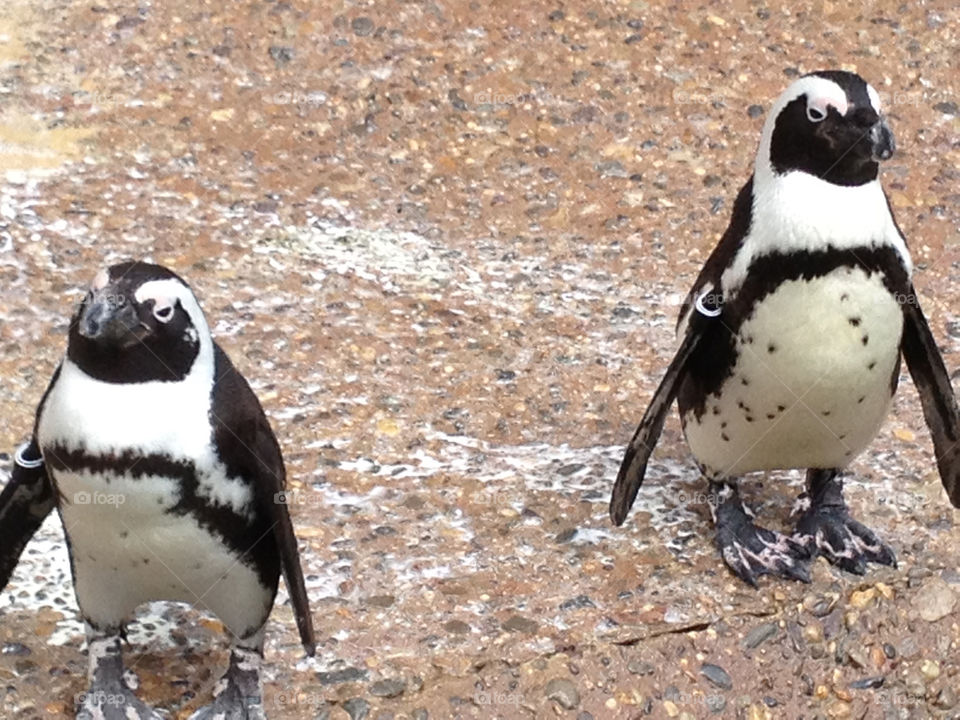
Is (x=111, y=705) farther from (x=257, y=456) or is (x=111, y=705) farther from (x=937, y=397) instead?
(x=937, y=397)

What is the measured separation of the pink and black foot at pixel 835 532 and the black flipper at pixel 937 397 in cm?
21

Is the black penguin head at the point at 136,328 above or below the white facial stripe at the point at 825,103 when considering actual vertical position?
below

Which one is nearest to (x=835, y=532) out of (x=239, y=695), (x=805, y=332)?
(x=805, y=332)

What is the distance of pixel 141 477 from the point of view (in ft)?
8.75

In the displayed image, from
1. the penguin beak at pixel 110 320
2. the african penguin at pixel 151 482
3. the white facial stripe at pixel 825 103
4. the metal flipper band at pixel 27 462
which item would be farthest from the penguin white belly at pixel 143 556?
the white facial stripe at pixel 825 103

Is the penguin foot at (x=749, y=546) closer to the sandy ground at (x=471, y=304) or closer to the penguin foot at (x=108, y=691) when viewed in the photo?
the sandy ground at (x=471, y=304)

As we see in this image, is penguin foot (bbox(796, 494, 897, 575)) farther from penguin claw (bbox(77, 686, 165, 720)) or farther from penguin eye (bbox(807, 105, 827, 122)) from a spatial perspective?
penguin claw (bbox(77, 686, 165, 720))

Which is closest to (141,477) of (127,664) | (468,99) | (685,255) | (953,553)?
(127,664)

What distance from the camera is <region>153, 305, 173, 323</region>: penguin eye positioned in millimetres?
2619

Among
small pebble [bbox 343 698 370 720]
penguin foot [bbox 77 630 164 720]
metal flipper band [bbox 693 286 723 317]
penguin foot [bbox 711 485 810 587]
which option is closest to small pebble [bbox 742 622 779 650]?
penguin foot [bbox 711 485 810 587]

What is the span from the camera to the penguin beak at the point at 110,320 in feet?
8.34

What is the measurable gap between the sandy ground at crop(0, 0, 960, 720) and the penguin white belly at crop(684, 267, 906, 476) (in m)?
0.33

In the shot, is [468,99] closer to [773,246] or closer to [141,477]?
[773,246]

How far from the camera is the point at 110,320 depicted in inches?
100
